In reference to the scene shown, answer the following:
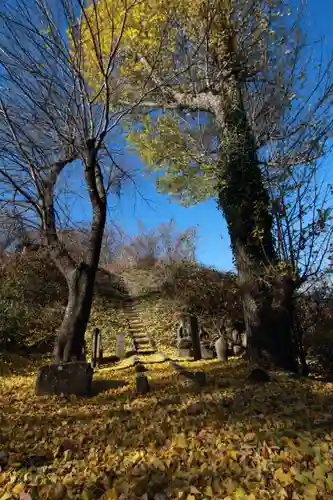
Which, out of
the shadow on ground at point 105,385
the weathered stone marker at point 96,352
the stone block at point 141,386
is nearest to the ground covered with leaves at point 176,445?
the stone block at point 141,386

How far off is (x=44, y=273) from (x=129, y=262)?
9390mm

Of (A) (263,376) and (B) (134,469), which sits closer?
(B) (134,469)

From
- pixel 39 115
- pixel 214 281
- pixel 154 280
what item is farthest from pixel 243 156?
pixel 154 280

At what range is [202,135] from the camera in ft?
23.2

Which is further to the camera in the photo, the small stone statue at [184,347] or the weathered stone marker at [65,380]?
the small stone statue at [184,347]

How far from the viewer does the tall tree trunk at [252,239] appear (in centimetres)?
527

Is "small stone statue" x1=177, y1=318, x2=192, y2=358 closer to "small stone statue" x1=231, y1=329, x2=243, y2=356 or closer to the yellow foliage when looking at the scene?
"small stone statue" x1=231, y1=329, x2=243, y2=356

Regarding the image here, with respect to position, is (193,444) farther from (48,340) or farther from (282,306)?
(48,340)

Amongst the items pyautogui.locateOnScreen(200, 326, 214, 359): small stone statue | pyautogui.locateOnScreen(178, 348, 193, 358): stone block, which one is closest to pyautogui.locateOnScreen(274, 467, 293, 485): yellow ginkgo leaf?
pyautogui.locateOnScreen(200, 326, 214, 359): small stone statue

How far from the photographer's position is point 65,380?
440cm

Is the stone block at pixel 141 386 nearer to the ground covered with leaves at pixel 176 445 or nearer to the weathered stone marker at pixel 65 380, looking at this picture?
the ground covered with leaves at pixel 176 445

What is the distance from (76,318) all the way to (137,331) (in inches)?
243

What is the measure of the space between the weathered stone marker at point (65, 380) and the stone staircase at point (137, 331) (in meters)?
4.59

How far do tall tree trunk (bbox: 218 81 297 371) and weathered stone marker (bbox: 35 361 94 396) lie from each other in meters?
2.74
